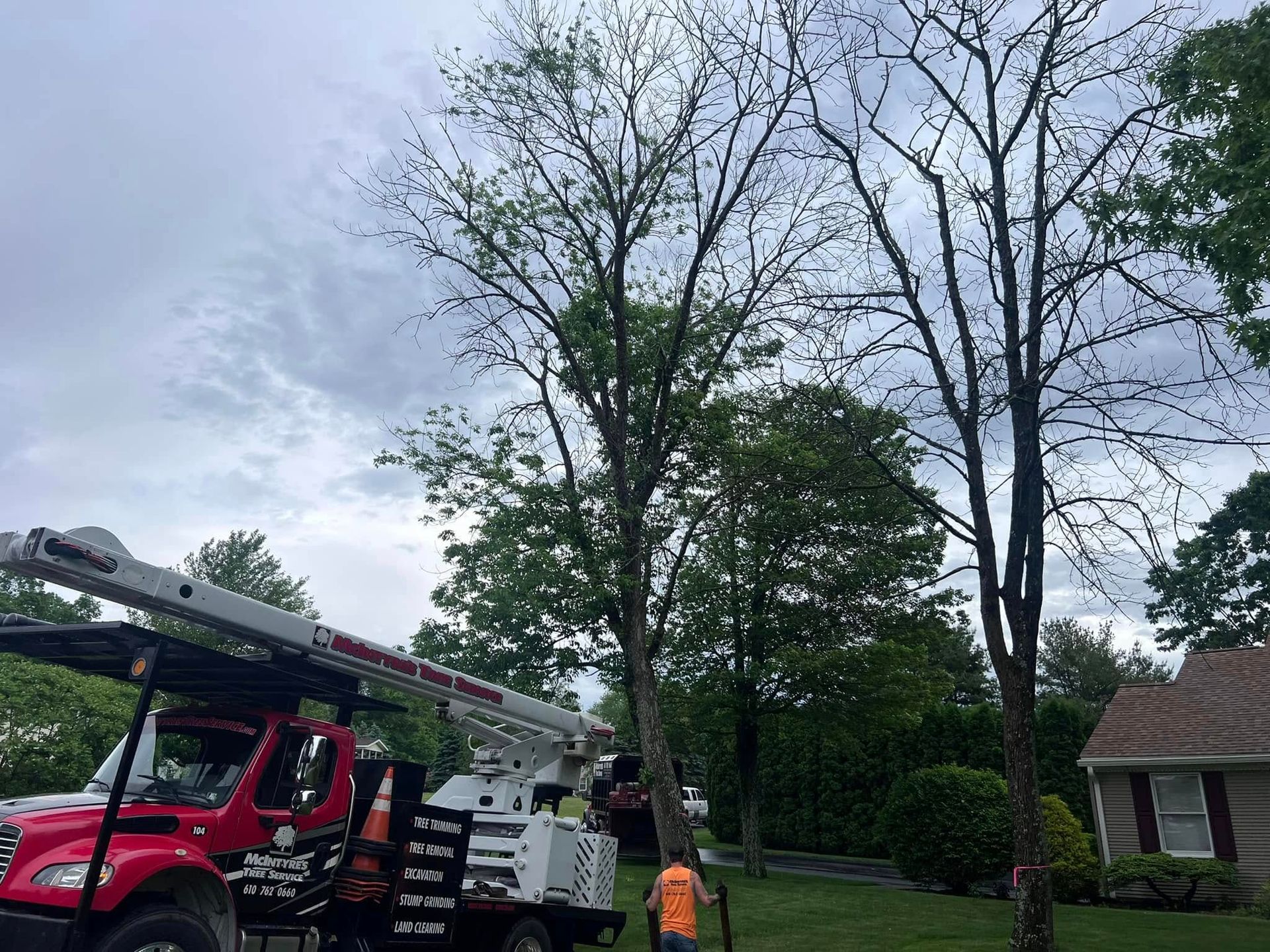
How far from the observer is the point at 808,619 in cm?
2222

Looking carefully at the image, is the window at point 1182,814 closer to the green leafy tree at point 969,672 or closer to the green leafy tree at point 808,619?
the green leafy tree at point 808,619

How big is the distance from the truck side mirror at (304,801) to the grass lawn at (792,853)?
20447mm

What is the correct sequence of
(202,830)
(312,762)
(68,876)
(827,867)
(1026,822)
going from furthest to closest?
(827,867), (1026,822), (312,762), (202,830), (68,876)

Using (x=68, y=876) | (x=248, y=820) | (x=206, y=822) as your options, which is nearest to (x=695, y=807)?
(x=248, y=820)

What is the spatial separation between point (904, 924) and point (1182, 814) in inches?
409

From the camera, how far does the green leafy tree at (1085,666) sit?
181ft

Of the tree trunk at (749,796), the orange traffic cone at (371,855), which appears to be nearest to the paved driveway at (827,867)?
the tree trunk at (749,796)

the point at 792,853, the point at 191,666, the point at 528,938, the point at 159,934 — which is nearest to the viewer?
the point at 159,934

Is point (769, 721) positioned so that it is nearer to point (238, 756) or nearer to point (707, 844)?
point (707, 844)

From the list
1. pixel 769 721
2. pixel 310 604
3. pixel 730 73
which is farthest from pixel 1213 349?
pixel 310 604

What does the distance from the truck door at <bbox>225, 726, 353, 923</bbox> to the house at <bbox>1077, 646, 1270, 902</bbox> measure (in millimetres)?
19213

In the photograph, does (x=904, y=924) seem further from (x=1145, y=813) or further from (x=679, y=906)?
(x=1145, y=813)

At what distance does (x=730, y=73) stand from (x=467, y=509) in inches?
379

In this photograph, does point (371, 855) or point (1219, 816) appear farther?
point (1219, 816)
